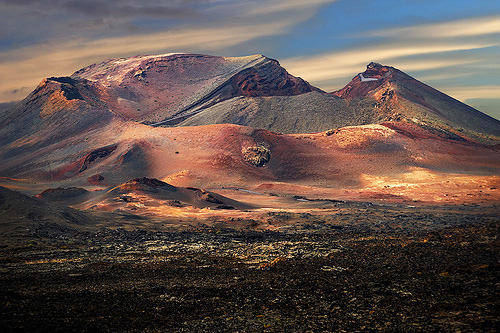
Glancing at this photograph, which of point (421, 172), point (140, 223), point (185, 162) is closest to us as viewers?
point (140, 223)

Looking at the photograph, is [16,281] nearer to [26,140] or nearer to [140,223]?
[140,223]

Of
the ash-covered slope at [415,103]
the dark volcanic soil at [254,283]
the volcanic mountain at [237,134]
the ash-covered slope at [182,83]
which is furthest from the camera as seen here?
the ash-covered slope at [182,83]

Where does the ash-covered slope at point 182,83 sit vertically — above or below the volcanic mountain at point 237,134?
above

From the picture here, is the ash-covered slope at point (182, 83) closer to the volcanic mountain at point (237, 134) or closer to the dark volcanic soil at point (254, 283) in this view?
the volcanic mountain at point (237, 134)

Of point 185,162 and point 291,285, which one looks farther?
point 185,162

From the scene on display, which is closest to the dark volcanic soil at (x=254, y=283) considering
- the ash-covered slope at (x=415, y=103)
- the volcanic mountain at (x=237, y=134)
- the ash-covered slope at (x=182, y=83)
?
the volcanic mountain at (x=237, y=134)

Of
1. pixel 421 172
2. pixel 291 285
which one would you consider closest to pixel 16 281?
pixel 291 285

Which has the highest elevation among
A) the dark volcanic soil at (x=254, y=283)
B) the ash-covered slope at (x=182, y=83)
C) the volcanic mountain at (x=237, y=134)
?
the ash-covered slope at (x=182, y=83)
